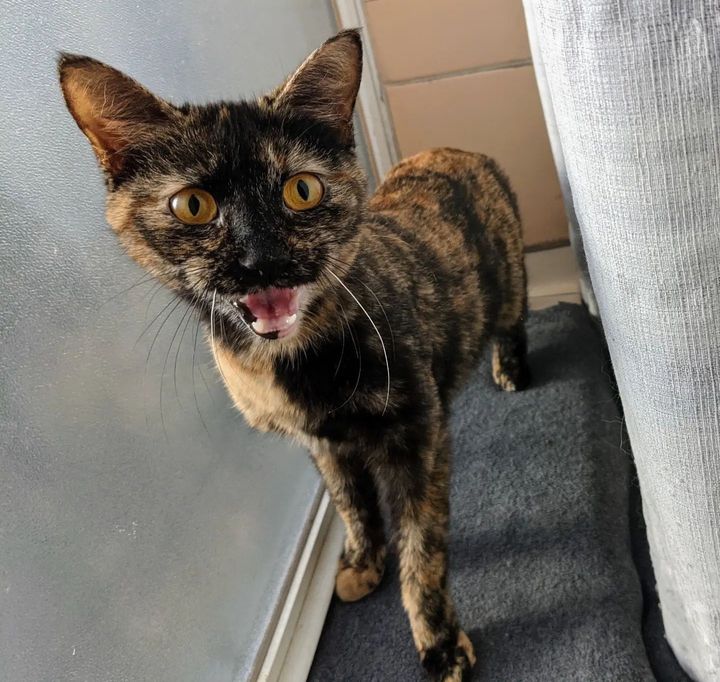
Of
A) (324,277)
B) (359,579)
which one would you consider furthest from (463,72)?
(359,579)

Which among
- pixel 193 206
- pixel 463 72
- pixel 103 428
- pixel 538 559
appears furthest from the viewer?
pixel 463 72

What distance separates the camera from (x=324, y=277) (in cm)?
73

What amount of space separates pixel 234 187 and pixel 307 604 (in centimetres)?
72

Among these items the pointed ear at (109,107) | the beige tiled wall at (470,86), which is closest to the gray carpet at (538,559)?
the beige tiled wall at (470,86)

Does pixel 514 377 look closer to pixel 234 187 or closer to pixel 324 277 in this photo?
pixel 324 277

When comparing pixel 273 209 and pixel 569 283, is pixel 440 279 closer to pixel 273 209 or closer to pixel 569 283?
pixel 273 209

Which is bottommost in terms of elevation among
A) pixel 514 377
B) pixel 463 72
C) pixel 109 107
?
pixel 514 377

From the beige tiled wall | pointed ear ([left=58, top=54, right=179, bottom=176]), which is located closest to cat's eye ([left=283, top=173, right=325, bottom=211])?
pointed ear ([left=58, top=54, right=179, bottom=176])

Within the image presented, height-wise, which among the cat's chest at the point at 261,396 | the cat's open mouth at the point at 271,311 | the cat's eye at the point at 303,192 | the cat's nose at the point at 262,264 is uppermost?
the cat's eye at the point at 303,192

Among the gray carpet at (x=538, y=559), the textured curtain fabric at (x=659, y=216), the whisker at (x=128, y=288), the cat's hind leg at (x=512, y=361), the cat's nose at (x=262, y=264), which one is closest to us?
the textured curtain fabric at (x=659, y=216)

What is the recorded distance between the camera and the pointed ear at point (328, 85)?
72cm

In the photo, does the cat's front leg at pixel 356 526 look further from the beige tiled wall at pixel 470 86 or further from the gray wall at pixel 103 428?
the beige tiled wall at pixel 470 86

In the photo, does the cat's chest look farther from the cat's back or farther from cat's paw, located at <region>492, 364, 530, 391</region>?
cat's paw, located at <region>492, 364, 530, 391</region>

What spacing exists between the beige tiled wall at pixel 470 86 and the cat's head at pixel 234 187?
2.61ft
